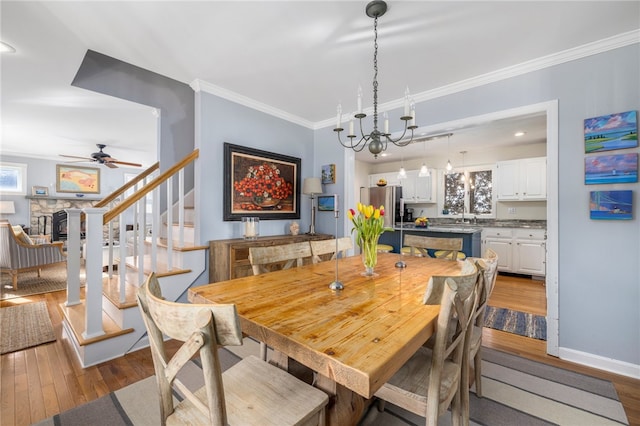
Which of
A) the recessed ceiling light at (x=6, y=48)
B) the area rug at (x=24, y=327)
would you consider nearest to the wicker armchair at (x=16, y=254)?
the area rug at (x=24, y=327)

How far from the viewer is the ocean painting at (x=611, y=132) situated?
2037mm

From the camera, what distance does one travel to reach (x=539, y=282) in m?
4.48

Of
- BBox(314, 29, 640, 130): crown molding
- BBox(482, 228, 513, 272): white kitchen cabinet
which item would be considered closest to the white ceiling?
BBox(314, 29, 640, 130): crown molding

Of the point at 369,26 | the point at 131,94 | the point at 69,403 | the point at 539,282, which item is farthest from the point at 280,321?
the point at 539,282

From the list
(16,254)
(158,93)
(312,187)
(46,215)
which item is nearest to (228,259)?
(312,187)

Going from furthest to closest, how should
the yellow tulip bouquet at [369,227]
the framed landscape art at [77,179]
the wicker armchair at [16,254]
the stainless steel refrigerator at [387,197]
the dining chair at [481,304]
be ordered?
the framed landscape art at [77,179] → the stainless steel refrigerator at [387,197] → the wicker armchair at [16,254] → the yellow tulip bouquet at [369,227] → the dining chair at [481,304]

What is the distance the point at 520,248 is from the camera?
15.6 feet

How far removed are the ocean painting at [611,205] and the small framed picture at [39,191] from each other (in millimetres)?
10048

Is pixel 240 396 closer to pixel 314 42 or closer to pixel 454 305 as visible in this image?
pixel 454 305

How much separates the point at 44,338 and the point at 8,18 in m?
2.55

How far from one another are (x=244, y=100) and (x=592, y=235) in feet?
11.7

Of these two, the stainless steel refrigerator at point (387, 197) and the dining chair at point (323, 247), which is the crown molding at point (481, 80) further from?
the stainless steel refrigerator at point (387, 197)

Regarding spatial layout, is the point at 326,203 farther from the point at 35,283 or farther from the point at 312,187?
the point at 35,283

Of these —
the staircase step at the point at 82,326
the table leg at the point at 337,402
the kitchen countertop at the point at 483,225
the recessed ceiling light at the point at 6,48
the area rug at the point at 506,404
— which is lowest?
the area rug at the point at 506,404
